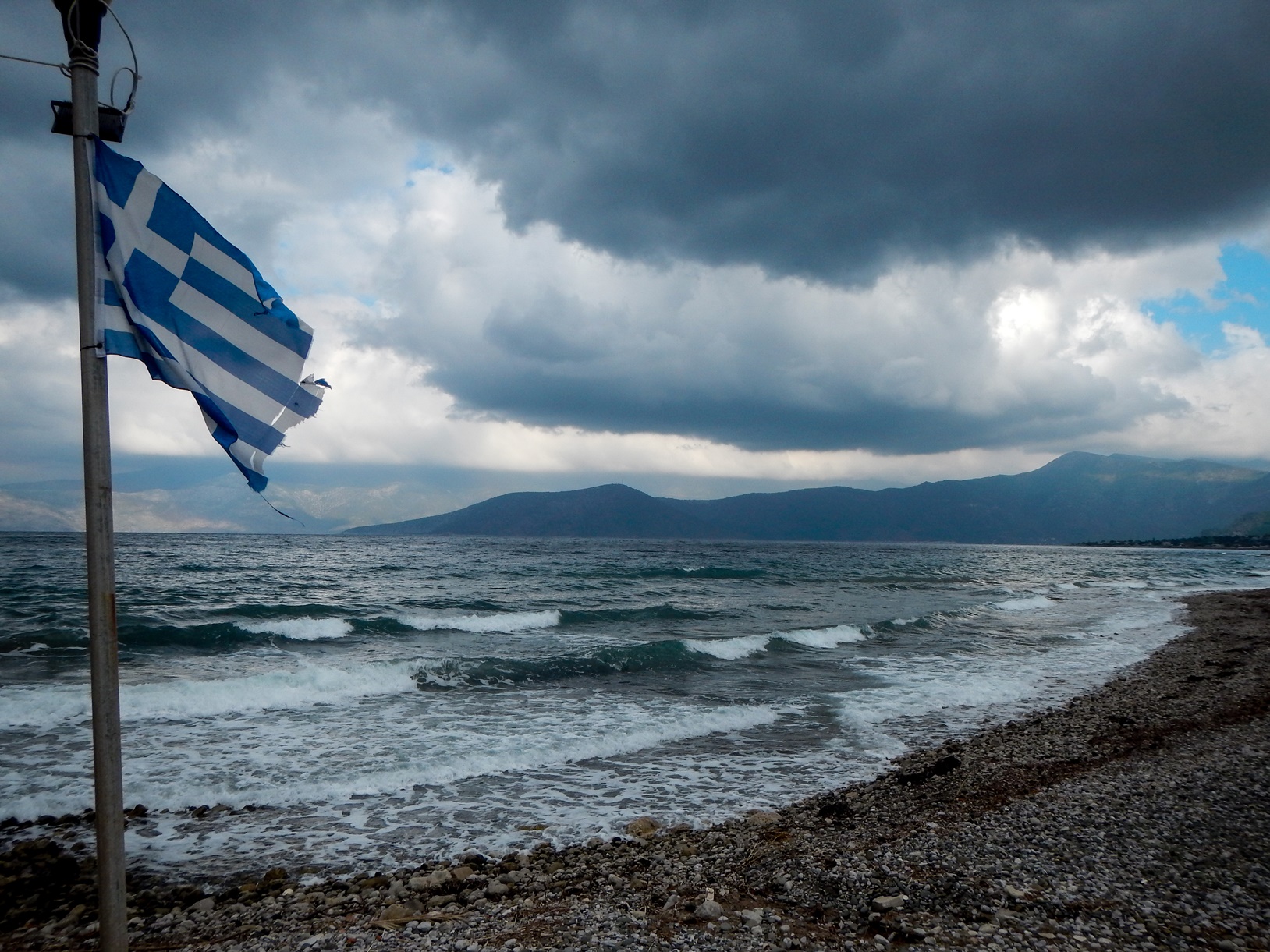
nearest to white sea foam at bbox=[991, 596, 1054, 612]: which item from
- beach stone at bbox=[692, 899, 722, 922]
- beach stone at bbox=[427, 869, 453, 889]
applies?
beach stone at bbox=[692, 899, 722, 922]

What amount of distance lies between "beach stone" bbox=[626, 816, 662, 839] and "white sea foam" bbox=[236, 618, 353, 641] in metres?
18.2

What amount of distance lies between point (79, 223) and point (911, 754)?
1157 centimetres

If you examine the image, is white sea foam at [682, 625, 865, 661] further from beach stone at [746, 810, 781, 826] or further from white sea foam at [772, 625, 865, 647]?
beach stone at [746, 810, 781, 826]

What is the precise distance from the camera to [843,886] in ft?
18.5

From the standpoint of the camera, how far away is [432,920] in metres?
5.36

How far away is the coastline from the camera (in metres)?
4.89

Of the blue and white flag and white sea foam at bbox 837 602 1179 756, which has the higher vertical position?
the blue and white flag

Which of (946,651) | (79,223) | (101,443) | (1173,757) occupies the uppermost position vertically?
(79,223)

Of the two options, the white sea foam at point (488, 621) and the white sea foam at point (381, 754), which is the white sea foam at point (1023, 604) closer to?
→ the white sea foam at point (488, 621)

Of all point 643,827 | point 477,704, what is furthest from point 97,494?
point 477,704

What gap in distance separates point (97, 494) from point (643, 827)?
6.53 m

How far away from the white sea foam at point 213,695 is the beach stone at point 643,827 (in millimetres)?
9095

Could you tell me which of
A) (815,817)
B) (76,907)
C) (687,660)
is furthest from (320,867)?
(687,660)

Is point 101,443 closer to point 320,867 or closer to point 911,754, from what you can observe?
point 320,867
